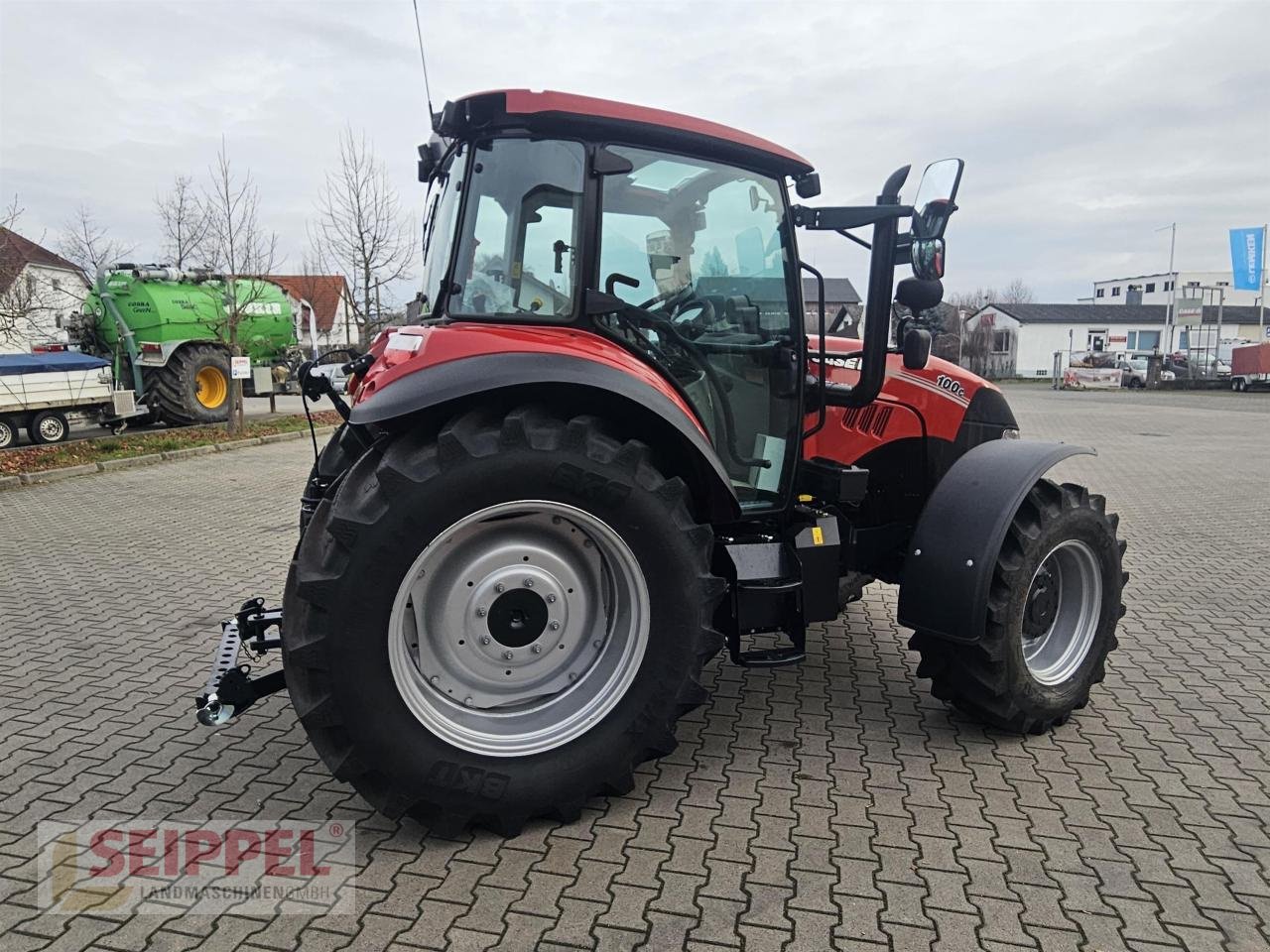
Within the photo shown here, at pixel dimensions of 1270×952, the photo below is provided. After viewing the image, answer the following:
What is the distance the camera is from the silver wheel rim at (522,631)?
2.95m

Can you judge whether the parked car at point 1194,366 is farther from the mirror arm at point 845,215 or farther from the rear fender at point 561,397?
the rear fender at point 561,397

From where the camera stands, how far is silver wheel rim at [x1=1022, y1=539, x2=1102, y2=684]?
150 inches

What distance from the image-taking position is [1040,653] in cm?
391

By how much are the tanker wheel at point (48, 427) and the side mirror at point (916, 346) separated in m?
14.3

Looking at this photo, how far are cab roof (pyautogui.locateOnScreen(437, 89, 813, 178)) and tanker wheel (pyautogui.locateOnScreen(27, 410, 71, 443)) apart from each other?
44.0 feet

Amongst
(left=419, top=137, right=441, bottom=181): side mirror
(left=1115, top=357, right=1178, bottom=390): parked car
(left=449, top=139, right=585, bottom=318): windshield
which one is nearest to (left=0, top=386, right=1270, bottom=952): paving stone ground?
(left=449, top=139, right=585, bottom=318): windshield

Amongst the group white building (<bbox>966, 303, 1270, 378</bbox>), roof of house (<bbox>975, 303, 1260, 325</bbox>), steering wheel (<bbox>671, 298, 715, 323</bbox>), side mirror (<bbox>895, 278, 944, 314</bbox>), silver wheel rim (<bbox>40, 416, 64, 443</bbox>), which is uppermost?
roof of house (<bbox>975, 303, 1260, 325</bbox>)

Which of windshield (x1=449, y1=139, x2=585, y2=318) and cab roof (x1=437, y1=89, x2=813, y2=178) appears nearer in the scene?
cab roof (x1=437, y1=89, x2=813, y2=178)

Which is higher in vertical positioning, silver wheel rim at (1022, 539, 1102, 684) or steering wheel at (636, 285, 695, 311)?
steering wheel at (636, 285, 695, 311)

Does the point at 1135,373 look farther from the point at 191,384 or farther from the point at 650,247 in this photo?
the point at 650,247

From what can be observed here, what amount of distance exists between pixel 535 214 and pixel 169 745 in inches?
106

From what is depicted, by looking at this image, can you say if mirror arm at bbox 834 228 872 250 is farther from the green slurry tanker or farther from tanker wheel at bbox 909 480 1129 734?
the green slurry tanker

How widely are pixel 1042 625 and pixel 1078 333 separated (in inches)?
2744

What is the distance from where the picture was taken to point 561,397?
2994 millimetres
